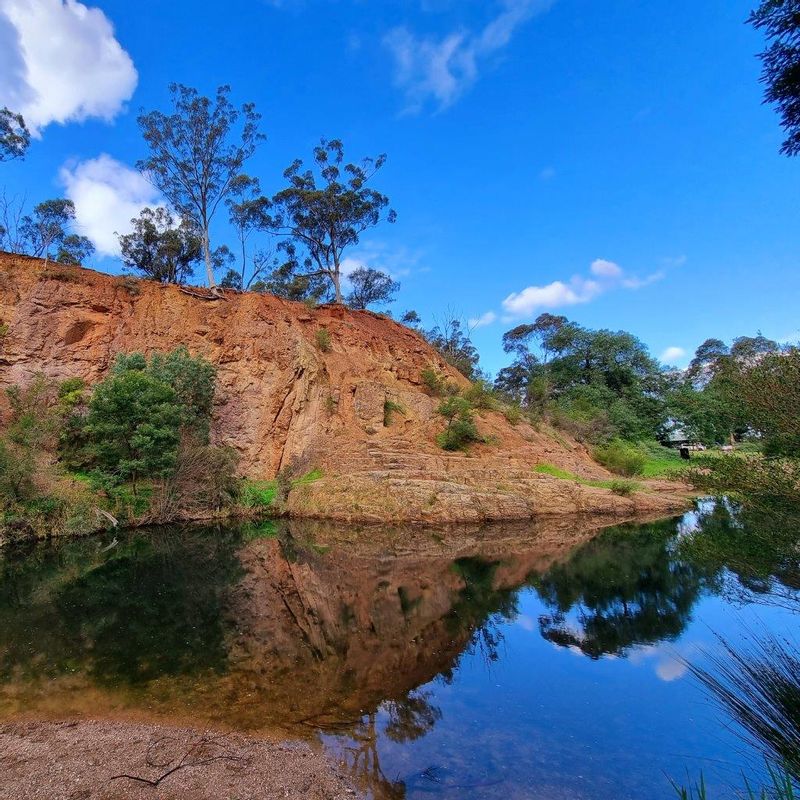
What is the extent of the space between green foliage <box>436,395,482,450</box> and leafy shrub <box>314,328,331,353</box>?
8586mm

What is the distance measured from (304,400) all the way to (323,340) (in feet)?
16.3

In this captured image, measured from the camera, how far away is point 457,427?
27.2 meters

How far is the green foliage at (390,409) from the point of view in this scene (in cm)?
2978

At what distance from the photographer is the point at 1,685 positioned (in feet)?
22.8

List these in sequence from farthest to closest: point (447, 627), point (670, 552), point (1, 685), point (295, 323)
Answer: point (295, 323) < point (670, 552) < point (447, 627) < point (1, 685)

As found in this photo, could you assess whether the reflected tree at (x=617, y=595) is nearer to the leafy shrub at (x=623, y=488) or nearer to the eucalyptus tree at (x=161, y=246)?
the leafy shrub at (x=623, y=488)

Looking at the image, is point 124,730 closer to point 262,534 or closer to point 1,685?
point 1,685

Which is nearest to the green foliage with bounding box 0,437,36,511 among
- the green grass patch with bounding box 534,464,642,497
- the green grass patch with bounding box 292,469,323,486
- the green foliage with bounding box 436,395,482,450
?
the green grass patch with bounding box 292,469,323,486

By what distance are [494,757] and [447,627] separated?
4.16 m

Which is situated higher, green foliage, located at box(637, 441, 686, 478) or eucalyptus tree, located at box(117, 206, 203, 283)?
eucalyptus tree, located at box(117, 206, 203, 283)

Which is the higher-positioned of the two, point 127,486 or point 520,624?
point 127,486

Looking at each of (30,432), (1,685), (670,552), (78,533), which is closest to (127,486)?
(78,533)

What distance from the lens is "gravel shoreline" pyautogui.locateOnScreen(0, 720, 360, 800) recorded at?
4.47m

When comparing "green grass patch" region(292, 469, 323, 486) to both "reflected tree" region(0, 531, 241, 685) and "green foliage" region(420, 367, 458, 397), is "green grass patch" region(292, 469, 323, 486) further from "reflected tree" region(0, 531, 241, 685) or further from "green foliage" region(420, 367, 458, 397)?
"green foliage" region(420, 367, 458, 397)
